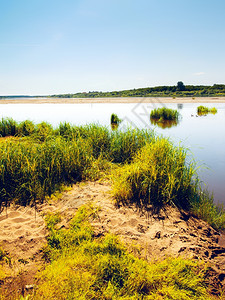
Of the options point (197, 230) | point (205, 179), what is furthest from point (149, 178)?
point (205, 179)

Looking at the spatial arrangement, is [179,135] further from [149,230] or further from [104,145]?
[149,230]

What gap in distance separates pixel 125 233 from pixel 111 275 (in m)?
0.82

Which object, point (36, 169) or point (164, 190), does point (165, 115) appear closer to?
point (164, 190)

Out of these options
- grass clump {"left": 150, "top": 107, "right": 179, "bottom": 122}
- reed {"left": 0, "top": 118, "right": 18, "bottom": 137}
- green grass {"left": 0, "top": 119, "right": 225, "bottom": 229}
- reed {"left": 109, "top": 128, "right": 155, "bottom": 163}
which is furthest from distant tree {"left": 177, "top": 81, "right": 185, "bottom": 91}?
green grass {"left": 0, "top": 119, "right": 225, "bottom": 229}

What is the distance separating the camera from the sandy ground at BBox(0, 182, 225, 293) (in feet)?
9.62

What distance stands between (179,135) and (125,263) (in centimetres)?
1001

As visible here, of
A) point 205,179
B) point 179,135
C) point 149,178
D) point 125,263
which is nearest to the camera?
point 125,263

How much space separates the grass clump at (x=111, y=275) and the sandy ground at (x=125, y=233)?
0.19 meters

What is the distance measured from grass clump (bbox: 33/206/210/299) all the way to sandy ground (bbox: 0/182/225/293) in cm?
19

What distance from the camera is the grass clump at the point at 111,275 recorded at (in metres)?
2.42

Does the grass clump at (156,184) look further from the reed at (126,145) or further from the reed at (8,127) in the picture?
the reed at (8,127)

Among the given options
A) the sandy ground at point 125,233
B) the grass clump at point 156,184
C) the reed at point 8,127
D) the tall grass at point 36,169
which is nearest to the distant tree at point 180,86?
the reed at point 8,127

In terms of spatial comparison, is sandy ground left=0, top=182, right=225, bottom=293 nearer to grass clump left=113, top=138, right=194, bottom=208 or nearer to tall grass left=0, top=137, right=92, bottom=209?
grass clump left=113, top=138, right=194, bottom=208

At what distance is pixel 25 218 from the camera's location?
3.84 metres
